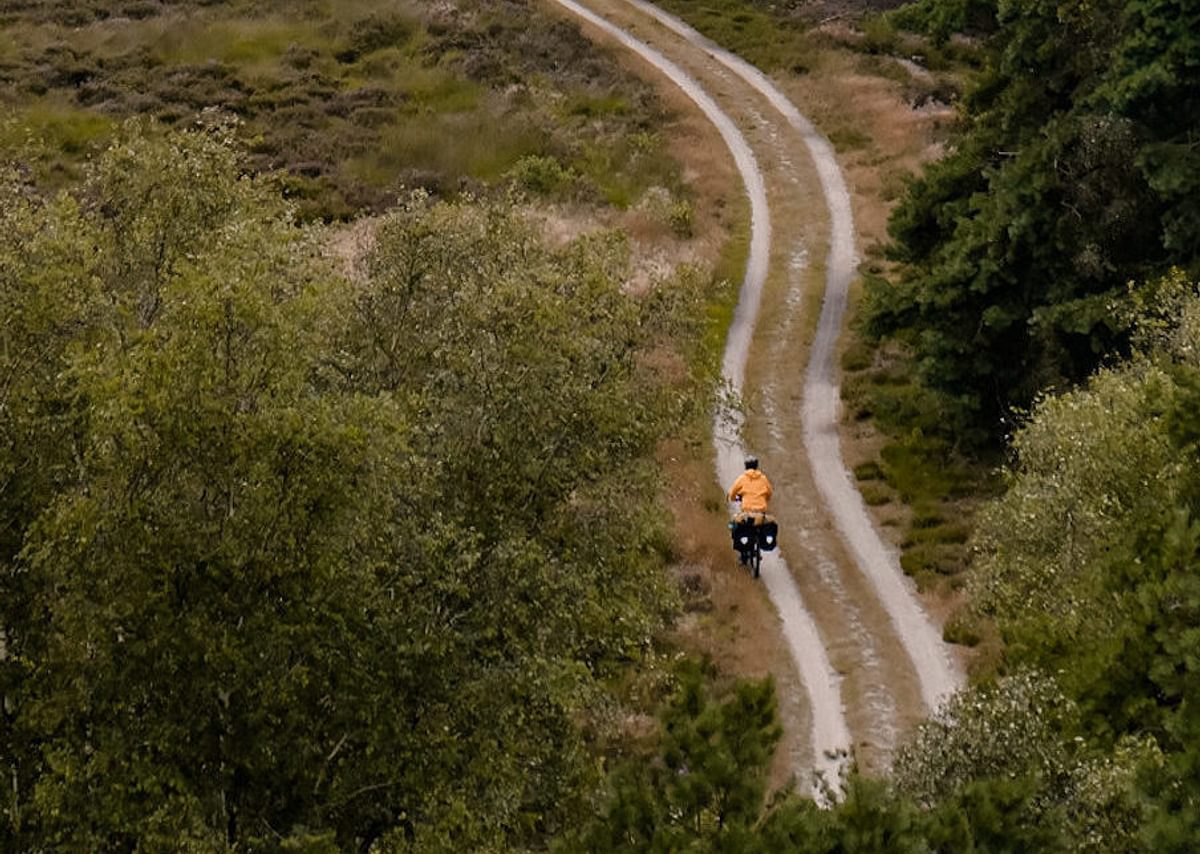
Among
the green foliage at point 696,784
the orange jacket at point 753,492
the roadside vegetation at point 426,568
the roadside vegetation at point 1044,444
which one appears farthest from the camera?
the orange jacket at point 753,492

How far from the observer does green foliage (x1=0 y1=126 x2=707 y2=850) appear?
12.9 meters

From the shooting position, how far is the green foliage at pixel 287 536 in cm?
1295

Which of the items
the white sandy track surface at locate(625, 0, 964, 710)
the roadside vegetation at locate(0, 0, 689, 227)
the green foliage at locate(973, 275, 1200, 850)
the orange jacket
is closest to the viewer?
the green foliage at locate(973, 275, 1200, 850)

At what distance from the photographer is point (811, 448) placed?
32688 millimetres

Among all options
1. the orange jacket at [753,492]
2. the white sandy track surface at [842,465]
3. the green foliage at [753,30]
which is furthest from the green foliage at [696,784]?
the green foliage at [753,30]

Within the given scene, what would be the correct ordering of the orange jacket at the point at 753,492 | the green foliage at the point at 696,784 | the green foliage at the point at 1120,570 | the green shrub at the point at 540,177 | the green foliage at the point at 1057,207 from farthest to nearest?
the green shrub at the point at 540,177 → the green foliage at the point at 1057,207 → the orange jacket at the point at 753,492 → the green foliage at the point at 1120,570 → the green foliage at the point at 696,784

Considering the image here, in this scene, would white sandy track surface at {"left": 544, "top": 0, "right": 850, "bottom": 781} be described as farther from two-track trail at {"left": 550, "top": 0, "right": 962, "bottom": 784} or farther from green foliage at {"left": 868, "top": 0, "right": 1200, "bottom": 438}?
green foliage at {"left": 868, "top": 0, "right": 1200, "bottom": 438}

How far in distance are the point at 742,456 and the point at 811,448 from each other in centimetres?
176

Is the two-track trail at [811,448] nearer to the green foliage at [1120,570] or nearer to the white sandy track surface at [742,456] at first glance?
the white sandy track surface at [742,456]

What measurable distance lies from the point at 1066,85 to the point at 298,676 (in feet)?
80.8

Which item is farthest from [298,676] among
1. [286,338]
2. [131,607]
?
[286,338]

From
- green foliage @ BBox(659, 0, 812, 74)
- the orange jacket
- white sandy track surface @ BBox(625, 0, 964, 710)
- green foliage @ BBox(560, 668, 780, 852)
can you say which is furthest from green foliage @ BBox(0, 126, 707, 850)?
green foliage @ BBox(659, 0, 812, 74)

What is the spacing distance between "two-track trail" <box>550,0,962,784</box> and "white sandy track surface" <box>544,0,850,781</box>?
1.4 inches

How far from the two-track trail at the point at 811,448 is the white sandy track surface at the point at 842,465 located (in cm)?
4
